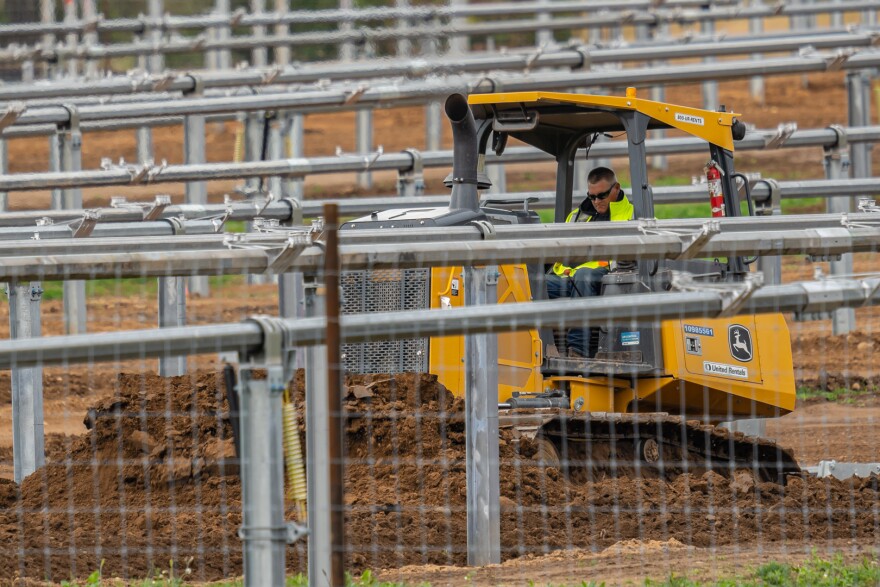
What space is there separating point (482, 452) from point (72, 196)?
20.7ft

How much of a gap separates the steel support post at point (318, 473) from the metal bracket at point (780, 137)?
8.38 metres

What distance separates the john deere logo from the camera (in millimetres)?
9172

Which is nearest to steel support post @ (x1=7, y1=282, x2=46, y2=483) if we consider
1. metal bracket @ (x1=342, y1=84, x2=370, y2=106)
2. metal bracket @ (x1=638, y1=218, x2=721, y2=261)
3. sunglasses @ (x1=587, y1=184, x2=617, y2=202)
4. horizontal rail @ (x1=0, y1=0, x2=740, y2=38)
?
sunglasses @ (x1=587, y1=184, x2=617, y2=202)

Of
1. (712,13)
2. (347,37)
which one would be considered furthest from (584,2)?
(347,37)

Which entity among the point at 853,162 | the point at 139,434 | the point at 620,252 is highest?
the point at 853,162

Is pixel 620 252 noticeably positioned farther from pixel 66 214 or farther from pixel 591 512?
pixel 66 214

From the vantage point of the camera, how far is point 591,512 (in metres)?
7.96

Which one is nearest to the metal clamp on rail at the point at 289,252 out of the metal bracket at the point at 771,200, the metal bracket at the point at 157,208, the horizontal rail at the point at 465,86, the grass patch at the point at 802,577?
the grass patch at the point at 802,577

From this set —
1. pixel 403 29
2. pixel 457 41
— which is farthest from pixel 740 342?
pixel 457 41

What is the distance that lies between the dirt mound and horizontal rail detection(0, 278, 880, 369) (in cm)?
222

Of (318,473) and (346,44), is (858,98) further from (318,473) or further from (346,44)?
(318,473)

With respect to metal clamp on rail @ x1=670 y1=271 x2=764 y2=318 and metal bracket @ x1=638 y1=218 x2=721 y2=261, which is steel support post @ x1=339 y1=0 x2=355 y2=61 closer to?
metal bracket @ x1=638 y1=218 x2=721 y2=261

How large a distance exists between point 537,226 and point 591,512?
202 cm

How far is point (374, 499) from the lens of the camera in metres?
7.69
